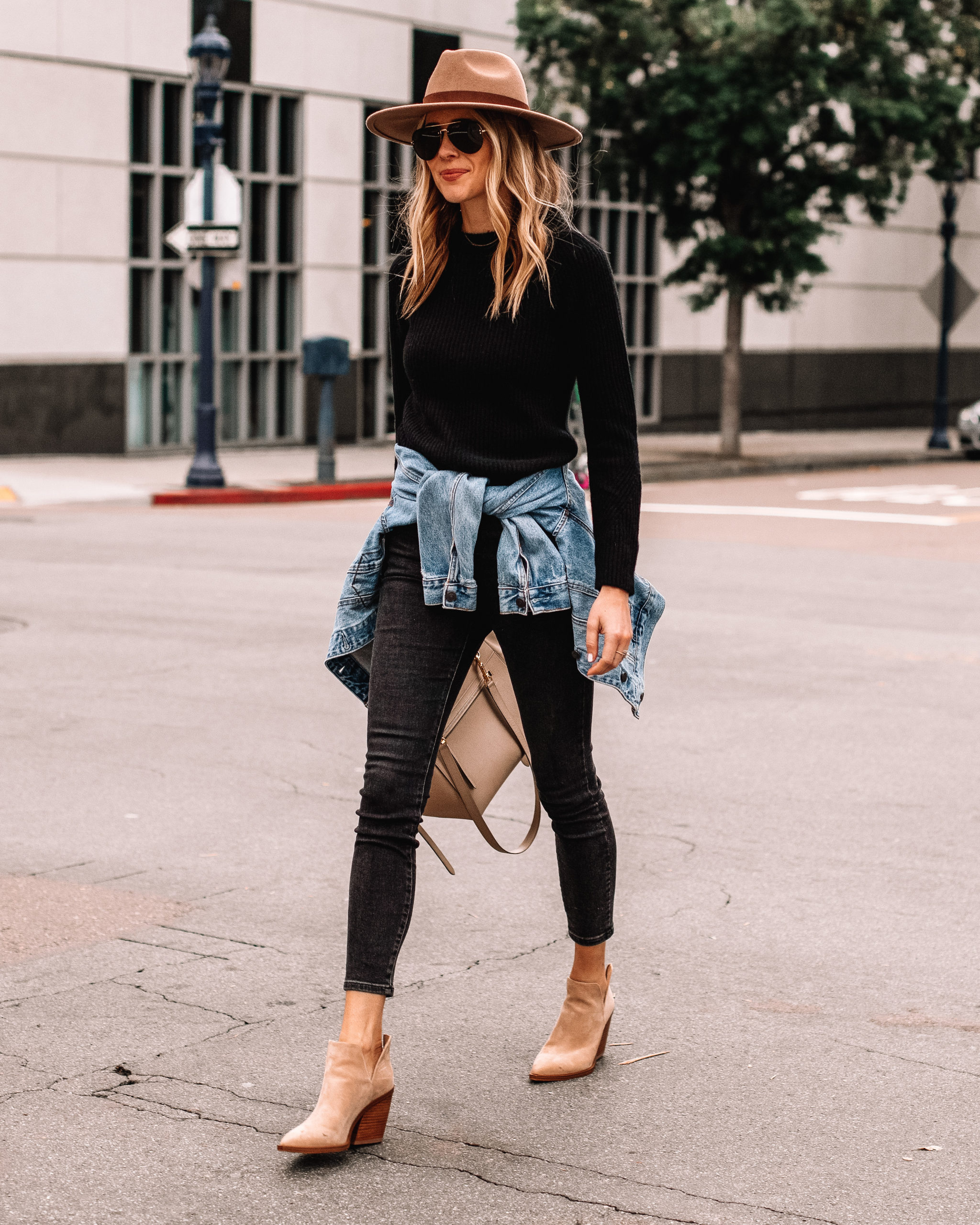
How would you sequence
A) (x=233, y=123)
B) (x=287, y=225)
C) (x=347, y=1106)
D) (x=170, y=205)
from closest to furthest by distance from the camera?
(x=347, y=1106) → (x=170, y=205) → (x=233, y=123) → (x=287, y=225)

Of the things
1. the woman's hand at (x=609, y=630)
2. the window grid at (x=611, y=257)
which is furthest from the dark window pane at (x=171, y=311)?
the woman's hand at (x=609, y=630)

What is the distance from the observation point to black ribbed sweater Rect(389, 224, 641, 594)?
3.75m

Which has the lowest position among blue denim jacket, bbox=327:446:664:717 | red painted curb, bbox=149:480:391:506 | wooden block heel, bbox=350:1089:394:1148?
wooden block heel, bbox=350:1089:394:1148

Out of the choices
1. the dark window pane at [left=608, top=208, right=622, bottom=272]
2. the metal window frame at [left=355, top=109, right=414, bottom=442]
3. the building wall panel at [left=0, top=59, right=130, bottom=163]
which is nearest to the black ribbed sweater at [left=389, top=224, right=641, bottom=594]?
the building wall panel at [left=0, top=59, right=130, bottom=163]

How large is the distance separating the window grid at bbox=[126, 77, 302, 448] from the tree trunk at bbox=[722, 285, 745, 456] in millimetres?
5835

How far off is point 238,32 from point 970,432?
39.4ft

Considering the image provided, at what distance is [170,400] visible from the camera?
24422mm

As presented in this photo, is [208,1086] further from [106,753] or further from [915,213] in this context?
[915,213]

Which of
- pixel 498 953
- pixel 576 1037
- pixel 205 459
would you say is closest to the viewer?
pixel 576 1037

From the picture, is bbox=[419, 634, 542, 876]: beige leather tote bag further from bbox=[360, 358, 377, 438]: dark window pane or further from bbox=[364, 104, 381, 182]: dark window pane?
bbox=[360, 358, 377, 438]: dark window pane

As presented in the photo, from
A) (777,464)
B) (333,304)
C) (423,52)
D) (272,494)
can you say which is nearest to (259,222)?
(333,304)

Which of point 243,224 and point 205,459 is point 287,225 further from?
point 205,459

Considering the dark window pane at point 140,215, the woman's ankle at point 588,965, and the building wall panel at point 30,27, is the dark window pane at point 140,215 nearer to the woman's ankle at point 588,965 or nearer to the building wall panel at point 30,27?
the building wall panel at point 30,27

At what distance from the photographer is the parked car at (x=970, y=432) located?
28.0 metres
